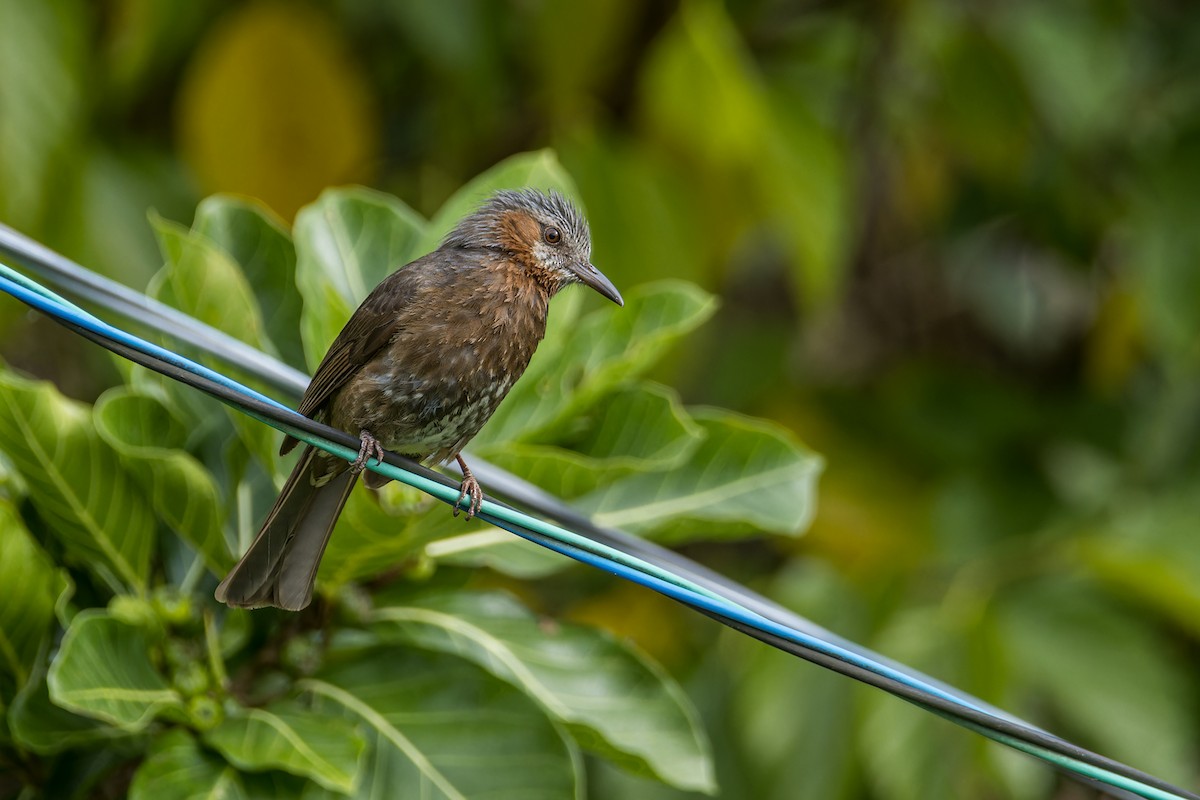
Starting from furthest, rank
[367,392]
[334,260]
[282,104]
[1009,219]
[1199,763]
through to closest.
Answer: [1009,219], [1199,763], [282,104], [334,260], [367,392]

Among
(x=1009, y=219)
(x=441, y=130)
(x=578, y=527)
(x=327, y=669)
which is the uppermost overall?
(x=1009, y=219)

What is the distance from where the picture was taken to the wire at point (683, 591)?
1816 millimetres

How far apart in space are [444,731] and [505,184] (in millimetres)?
1104

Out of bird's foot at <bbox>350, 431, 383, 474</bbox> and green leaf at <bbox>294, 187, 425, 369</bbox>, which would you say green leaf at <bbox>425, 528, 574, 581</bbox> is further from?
green leaf at <bbox>294, 187, 425, 369</bbox>

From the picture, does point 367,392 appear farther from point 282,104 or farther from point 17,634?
point 282,104

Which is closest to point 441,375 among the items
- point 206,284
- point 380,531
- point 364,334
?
point 364,334

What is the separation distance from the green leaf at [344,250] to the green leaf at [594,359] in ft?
1.16

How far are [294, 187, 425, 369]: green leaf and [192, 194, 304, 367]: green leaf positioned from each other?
0.05 m

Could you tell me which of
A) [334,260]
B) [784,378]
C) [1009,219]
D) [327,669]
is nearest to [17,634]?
[327,669]

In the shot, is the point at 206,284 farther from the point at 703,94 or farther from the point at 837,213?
the point at 837,213

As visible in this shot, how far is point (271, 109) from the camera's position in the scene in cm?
407

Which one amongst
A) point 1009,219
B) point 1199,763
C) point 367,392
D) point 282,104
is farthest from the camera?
point 1009,219

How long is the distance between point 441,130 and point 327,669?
2592mm

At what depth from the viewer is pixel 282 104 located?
409cm
